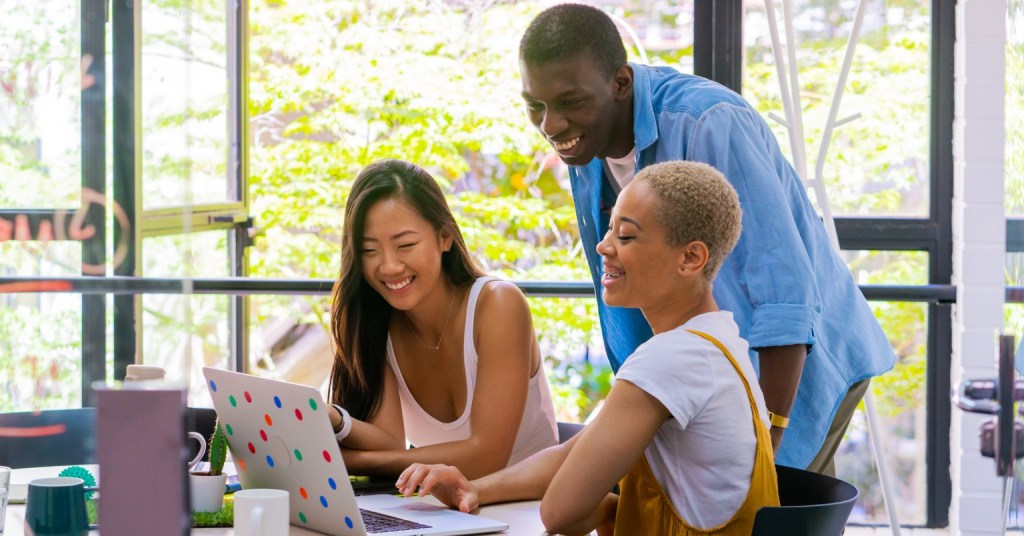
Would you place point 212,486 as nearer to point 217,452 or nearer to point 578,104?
point 217,452

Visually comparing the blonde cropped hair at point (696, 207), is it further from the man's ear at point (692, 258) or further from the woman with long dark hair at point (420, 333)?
the woman with long dark hair at point (420, 333)

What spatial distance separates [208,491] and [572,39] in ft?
2.47

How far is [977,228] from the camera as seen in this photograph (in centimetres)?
329

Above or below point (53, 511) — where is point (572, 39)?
above

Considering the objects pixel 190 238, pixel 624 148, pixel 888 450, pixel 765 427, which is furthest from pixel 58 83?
pixel 888 450

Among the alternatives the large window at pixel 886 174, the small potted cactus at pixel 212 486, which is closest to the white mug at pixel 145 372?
the small potted cactus at pixel 212 486

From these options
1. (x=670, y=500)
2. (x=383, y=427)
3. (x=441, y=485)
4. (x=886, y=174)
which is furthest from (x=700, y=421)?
(x=886, y=174)

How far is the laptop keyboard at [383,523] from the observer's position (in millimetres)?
1229

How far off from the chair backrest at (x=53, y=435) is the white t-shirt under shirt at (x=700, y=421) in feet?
1.58

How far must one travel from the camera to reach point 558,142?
1560 mm

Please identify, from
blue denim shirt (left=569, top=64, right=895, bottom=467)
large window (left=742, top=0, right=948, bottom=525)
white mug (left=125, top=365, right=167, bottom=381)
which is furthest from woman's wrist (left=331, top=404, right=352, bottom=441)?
large window (left=742, top=0, right=948, bottom=525)

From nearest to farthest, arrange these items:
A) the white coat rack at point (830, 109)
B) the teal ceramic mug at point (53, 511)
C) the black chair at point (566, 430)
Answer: the teal ceramic mug at point (53, 511) → the black chair at point (566, 430) → the white coat rack at point (830, 109)

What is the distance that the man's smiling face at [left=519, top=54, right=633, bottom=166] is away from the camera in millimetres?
1524

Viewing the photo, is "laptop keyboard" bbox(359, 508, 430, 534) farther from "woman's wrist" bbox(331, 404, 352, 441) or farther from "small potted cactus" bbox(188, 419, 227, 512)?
"woman's wrist" bbox(331, 404, 352, 441)
